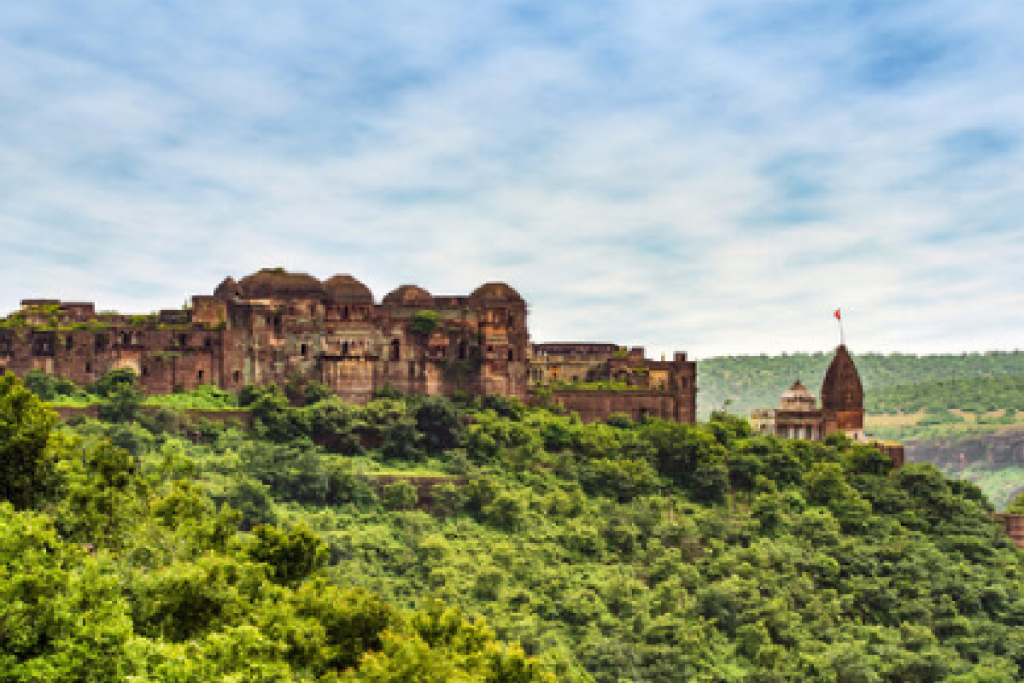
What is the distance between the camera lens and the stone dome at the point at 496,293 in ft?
207

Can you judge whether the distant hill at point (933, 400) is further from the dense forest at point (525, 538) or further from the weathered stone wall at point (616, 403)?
the dense forest at point (525, 538)

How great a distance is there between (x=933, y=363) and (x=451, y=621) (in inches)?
6420

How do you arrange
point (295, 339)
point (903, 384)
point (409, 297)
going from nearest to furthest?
point (295, 339)
point (409, 297)
point (903, 384)

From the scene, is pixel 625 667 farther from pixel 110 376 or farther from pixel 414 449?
pixel 110 376

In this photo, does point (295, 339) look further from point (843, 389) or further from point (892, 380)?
point (892, 380)

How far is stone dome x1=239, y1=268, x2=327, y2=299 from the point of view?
192ft

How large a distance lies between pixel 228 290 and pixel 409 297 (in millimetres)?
8956

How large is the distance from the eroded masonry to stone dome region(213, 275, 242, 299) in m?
0.09

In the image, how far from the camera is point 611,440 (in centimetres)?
6122

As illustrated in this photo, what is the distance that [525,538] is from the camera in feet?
168

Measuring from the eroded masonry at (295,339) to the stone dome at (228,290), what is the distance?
89 millimetres

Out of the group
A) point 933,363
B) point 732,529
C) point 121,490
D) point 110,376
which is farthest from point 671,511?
point 933,363

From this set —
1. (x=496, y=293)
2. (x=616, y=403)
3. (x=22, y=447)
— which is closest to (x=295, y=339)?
(x=496, y=293)

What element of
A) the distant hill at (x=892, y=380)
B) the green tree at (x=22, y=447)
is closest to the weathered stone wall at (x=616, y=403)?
the green tree at (x=22, y=447)
